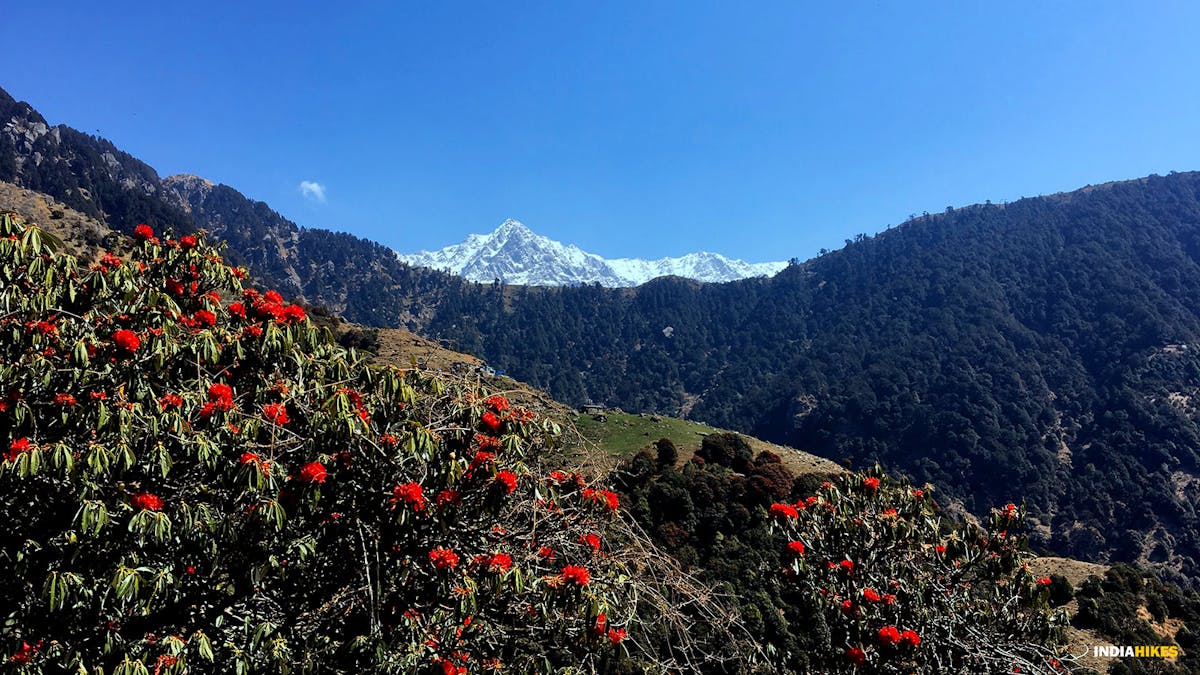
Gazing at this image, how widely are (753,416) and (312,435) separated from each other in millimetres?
146702

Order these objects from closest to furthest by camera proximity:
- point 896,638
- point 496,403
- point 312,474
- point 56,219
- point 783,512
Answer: point 312,474 → point 496,403 → point 896,638 → point 783,512 → point 56,219

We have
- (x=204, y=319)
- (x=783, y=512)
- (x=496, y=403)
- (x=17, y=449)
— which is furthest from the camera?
(x=783, y=512)

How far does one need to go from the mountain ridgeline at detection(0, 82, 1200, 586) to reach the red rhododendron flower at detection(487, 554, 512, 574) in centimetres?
9713

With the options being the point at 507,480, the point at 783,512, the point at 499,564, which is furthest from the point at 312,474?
the point at 783,512

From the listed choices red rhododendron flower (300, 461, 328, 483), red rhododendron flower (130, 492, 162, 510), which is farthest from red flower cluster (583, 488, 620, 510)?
red rhododendron flower (130, 492, 162, 510)

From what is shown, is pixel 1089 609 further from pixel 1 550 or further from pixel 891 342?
pixel 891 342

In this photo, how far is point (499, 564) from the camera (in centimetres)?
476

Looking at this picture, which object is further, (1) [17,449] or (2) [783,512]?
(2) [783,512]

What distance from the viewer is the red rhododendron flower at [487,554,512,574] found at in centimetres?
475

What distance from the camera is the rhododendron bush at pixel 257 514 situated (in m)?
4.38

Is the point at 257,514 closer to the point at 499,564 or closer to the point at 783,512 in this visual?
the point at 499,564

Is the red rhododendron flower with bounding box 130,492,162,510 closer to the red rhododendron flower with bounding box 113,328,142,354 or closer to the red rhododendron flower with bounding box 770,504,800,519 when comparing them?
the red rhododendron flower with bounding box 113,328,142,354

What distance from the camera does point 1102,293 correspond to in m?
134

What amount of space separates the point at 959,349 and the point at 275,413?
148487 millimetres
